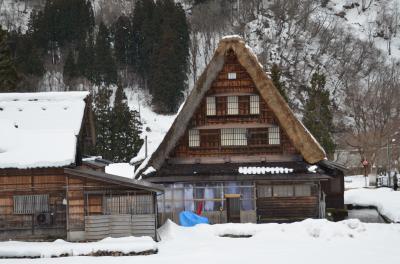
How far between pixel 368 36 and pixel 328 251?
7019 cm

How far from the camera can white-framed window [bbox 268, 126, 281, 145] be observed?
23484 mm

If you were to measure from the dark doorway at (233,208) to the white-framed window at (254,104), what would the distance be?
12.9 ft

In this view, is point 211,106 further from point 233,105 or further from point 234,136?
point 234,136

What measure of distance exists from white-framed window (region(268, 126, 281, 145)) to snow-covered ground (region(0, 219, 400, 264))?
194 inches

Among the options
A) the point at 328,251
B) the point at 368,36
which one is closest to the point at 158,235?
the point at 328,251

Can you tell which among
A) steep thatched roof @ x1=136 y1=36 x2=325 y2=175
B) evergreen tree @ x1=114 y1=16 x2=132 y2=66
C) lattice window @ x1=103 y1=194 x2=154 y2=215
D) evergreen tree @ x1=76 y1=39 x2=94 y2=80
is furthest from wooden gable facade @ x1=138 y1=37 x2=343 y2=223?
evergreen tree @ x1=114 y1=16 x2=132 y2=66

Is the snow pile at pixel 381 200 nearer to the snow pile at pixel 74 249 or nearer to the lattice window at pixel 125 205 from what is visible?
the lattice window at pixel 125 205

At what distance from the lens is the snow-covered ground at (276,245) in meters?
15.3

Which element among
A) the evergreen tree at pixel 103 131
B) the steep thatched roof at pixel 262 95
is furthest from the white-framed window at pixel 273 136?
the evergreen tree at pixel 103 131

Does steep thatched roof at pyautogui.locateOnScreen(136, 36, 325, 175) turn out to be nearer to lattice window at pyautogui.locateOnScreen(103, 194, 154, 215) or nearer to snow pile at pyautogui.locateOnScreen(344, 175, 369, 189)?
lattice window at pyautogui.locateOnScreen(103, 194, 154, 215)

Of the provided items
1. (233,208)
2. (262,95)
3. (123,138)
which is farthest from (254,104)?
(123,138)

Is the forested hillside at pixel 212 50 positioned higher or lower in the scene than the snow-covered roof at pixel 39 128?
higher

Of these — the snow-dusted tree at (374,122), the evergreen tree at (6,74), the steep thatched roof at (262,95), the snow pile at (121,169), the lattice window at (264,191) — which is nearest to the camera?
the steep thatched roof at (262,95)

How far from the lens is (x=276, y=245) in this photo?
1745 centimetres
